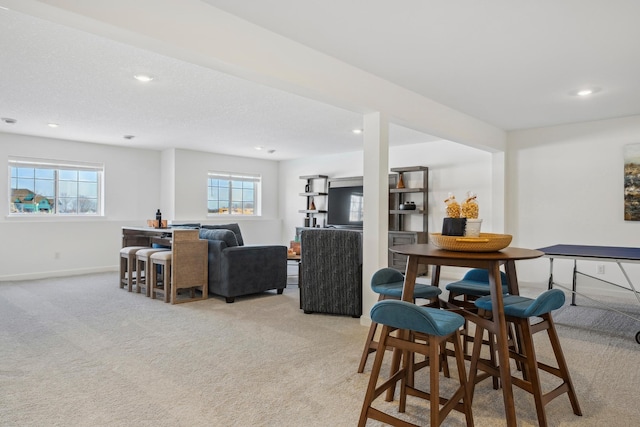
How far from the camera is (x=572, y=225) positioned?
5.58 meters

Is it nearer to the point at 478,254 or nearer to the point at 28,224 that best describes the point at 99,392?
the point at 478,254

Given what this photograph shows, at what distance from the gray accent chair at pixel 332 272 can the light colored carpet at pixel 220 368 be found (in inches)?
5.8

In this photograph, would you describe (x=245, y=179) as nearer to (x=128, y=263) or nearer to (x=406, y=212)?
(x=406, y=212)

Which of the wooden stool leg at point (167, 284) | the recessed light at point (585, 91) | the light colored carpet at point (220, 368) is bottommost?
the light colored carpet at point (220, 368)

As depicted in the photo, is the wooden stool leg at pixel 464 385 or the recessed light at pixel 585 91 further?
the recessed light at pixel 585 91

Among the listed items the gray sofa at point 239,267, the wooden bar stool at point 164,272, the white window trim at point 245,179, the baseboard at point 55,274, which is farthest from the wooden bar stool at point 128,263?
the white window trim at point 245,179

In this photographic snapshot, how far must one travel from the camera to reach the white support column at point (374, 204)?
3746 millimetres

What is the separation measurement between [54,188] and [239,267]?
4.30 meters

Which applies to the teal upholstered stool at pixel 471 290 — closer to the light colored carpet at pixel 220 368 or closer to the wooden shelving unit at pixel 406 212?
the light colored carpet at pixel 220 368

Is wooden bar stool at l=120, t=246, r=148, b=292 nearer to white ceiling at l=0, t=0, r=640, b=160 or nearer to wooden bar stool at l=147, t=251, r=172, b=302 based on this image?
wooden bar stool at l=147, t=251, r=172, b=302

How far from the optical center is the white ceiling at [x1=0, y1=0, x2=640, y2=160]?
2.65 meters

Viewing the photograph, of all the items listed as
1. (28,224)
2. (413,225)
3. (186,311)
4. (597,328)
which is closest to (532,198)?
(413,225)

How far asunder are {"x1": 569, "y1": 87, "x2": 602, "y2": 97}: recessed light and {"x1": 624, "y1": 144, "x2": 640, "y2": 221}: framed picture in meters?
1.46

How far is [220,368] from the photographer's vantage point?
8.89 feet
